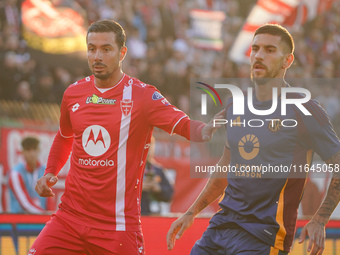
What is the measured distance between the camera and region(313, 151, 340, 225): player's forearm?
4.08 metres

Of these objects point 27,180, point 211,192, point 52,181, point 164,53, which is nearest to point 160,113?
point 211,192

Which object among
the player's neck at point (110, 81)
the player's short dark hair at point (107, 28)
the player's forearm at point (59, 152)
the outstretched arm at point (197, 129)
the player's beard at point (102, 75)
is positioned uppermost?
the player's short dark hair at point (107, 28)

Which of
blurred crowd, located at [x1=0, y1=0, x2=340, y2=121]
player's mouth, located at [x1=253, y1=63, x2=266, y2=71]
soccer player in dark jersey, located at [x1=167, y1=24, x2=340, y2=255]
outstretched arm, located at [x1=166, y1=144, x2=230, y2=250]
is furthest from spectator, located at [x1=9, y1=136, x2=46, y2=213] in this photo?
player's mouth, located at [x1=253, y1=63, x2=266, y2=71]

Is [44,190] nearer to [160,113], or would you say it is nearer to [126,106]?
[126,106]

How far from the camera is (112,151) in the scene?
4602 millimetres

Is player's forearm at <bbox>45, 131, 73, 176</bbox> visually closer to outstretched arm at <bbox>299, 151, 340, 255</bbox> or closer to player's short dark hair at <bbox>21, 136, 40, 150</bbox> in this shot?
outstretched arm at <bbox>299, 151, 340, 255</bbox>

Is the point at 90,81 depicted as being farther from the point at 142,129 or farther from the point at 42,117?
the point at 42,117

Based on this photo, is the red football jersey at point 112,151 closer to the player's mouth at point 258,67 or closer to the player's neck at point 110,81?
the player's neck at point 110,81

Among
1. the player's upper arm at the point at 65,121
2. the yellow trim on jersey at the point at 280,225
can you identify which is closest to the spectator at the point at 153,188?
the player's upper arm at the point at 65,121

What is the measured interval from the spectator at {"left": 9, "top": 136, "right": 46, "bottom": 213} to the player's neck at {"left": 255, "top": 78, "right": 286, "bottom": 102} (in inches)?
193

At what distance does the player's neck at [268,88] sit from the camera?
434cm

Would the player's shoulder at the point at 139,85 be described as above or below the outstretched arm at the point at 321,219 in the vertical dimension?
above

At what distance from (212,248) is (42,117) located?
6.04m

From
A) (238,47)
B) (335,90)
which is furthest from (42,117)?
(335,90)
